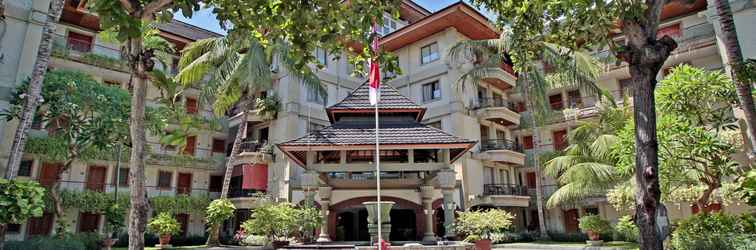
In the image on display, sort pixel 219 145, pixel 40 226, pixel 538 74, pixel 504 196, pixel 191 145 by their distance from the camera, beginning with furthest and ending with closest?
pixel 219 145 → pixel 191 145 → pixel 504 196 → pixel 538 74 → pixel 40 226

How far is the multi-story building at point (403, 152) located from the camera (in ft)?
87.9

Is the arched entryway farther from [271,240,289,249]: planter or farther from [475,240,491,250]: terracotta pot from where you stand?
[475,240,491,250]: terracotta pot

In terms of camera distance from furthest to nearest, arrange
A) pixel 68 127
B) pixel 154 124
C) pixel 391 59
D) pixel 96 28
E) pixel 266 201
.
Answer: pixel 96 28, pixel 266 201, pixel 154 124, pixel 68 127, pixel 391 59

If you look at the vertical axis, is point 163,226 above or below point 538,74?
below

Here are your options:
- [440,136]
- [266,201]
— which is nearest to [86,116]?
[266,201]

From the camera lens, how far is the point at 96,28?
30141mm

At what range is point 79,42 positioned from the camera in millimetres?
29406

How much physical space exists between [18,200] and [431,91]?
25400mm

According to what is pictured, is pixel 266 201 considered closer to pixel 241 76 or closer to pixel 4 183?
pixel 241 76

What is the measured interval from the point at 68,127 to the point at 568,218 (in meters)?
30.1

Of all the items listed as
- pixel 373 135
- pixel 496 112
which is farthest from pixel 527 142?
pixel 373 135

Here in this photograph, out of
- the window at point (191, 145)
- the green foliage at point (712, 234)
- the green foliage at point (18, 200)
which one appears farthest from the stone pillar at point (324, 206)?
the window at point (191, 145)

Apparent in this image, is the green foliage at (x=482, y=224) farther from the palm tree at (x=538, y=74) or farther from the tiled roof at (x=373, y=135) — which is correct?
the palm tree at (x=538, y=74)

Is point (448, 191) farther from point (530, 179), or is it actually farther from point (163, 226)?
point (530, 179)
